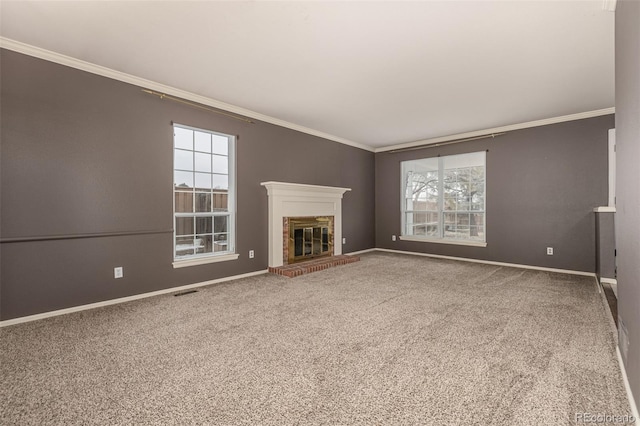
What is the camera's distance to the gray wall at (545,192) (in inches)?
183

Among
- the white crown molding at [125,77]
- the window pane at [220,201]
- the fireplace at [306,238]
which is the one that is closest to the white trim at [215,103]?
the white crown molding at [125,77]

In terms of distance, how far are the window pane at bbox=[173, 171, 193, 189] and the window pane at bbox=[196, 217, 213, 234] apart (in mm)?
481

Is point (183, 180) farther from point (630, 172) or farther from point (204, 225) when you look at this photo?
point (630, 172)

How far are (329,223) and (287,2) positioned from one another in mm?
4107

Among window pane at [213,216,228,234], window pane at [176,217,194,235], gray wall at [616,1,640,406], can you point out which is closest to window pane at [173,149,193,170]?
window pane at [176,217,194,235]

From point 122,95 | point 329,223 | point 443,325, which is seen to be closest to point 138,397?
point 443,325

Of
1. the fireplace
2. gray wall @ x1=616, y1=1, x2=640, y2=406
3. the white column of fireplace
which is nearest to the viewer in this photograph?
gray wall @ x1=616, y1=1, x2=640, y2=406

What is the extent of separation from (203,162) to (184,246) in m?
1.20

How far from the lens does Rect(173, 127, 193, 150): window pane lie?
3.98m

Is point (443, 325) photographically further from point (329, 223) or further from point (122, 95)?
point (122, 95)

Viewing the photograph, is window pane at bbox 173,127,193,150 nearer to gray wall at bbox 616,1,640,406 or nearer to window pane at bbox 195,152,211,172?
window pane at bbox 195,152,211,172

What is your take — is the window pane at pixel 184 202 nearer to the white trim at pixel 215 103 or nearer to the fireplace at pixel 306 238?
the white trim at pixel 215 103

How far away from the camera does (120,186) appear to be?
3.39 metres

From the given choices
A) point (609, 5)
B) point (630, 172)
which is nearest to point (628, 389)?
point (630, 172)
